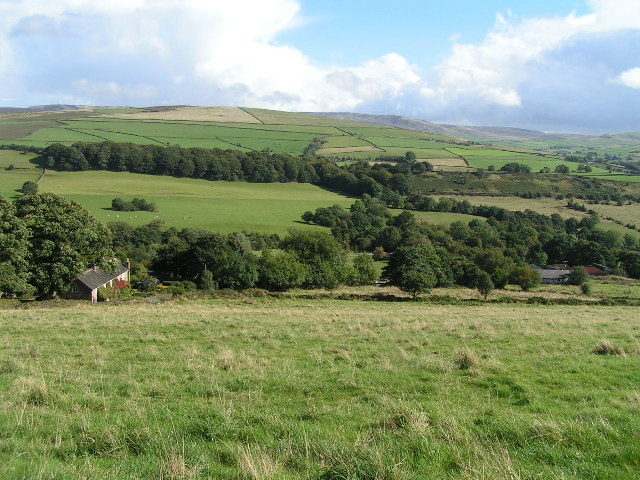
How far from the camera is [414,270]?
48.3 meters

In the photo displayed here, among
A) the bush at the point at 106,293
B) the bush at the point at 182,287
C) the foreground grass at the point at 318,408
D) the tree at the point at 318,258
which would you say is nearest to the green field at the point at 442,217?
the tree at the point at 318,258

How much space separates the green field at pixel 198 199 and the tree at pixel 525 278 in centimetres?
3775

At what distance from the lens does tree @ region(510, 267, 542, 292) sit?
5841 centimetres

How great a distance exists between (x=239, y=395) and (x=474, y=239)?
272ft

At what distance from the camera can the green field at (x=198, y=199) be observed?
263 feet

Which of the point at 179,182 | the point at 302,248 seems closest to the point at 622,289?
the point at 302,248

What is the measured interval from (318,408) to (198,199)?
88.7 metres

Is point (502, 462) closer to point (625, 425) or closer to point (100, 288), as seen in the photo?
point (625, 425)

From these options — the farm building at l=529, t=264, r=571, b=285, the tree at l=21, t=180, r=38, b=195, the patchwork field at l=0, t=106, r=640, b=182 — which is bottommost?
the farm building at l=529, t=264, r=571, b=285

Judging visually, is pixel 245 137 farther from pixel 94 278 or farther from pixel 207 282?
pixel 94 278

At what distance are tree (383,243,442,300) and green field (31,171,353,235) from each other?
31528 millimetres

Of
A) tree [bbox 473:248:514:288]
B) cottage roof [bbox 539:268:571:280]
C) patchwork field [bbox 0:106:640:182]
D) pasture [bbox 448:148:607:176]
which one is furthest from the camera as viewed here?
pasture [bbox 448:148:607:176]

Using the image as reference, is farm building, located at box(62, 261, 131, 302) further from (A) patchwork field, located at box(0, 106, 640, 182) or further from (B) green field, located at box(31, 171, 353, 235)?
(A) patchwork field, located at box(0, 106, 640, 182)

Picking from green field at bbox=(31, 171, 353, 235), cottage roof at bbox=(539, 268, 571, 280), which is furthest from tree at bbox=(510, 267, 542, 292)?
green field at bbox=(31, 171, 353, 235)
